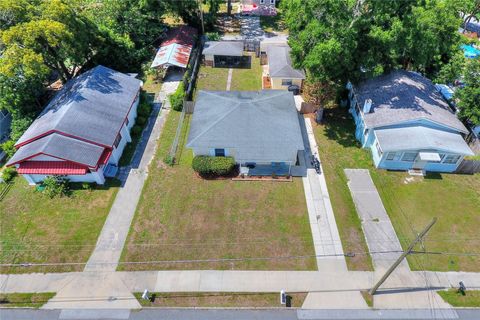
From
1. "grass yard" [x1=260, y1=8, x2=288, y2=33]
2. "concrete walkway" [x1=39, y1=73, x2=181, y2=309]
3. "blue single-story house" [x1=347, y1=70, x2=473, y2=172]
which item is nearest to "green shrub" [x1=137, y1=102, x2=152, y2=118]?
"concrete walkway" [x1=39, y1=73, x2=181, y2=309]

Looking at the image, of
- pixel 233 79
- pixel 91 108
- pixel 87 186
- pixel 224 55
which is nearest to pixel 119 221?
pixel 87 186

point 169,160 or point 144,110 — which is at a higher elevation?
point 144,110

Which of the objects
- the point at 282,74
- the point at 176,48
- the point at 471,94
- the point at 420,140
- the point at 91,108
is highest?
the point at 471,94

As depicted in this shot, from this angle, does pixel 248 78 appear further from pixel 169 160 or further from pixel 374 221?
pixel 374 221

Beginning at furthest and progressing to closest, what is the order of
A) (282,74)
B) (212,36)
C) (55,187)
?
(212,36), (282,74), (55,187)

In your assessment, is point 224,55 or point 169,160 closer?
point 169,160

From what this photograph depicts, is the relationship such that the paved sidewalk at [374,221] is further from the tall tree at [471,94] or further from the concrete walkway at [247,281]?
the tall tree at [471,94]
